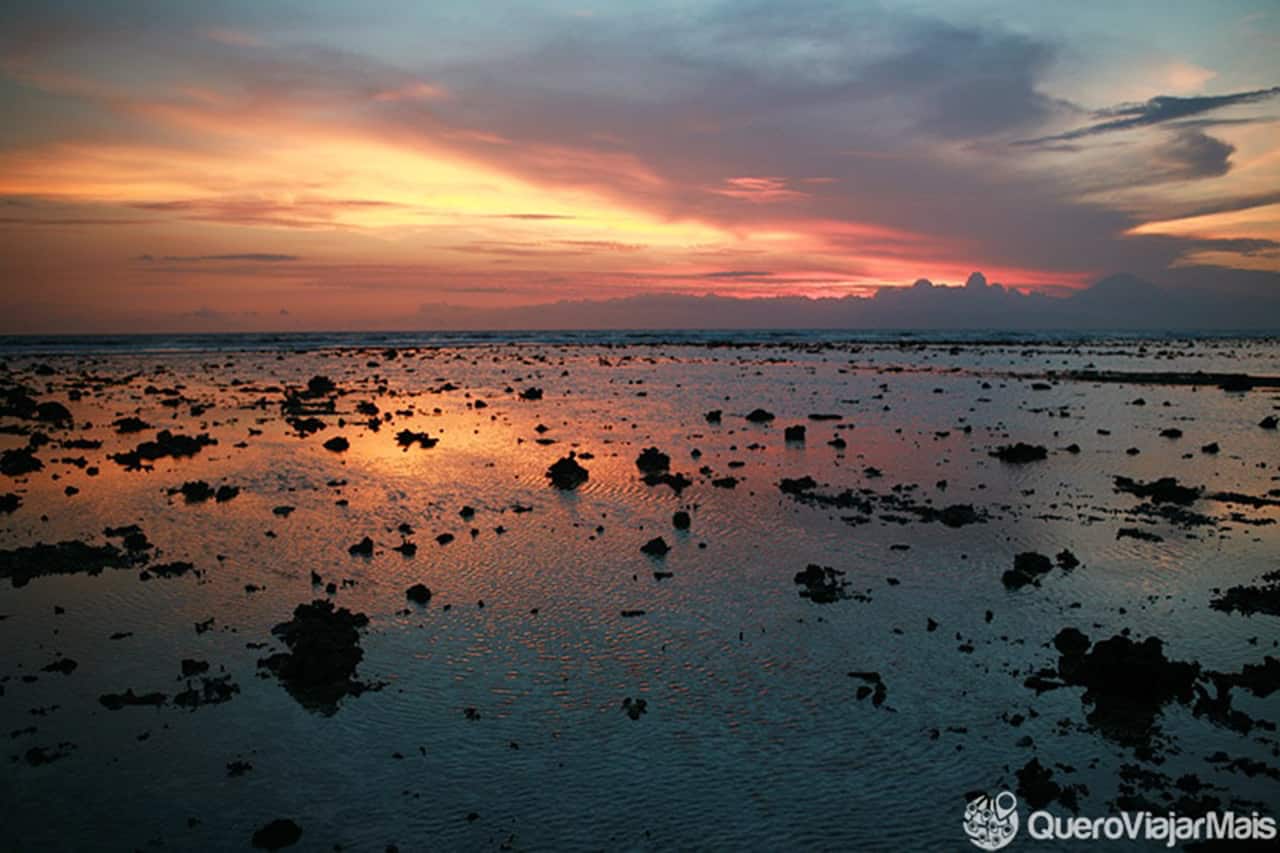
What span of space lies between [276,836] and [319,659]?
4.23m

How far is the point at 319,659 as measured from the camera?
12.9 meters

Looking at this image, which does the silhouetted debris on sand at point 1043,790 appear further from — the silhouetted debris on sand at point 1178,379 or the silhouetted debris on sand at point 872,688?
the silhouetted debris on sand at point 1178,379

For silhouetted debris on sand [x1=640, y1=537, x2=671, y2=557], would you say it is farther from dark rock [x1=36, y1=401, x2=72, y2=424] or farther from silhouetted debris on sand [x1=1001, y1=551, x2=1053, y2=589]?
dark rock [x1=36, y1=401, x2=72, y2=424]

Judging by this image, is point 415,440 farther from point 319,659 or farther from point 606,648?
point 606,648

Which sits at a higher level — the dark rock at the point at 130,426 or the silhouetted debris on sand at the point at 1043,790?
the dark rock at the point at 130,426

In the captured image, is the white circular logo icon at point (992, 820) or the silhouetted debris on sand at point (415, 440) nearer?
the white circular logo icon at point (992, 820)

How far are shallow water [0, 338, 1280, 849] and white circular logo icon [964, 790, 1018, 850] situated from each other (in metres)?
0.24

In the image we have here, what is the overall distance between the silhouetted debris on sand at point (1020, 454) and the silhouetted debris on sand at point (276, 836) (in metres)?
29.3

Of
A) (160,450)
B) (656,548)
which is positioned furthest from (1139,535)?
(160,450)

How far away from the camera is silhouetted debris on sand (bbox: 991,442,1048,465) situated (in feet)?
101

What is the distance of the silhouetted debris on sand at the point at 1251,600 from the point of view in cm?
1559

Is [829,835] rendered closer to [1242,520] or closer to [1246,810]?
Answer: [1246,810]

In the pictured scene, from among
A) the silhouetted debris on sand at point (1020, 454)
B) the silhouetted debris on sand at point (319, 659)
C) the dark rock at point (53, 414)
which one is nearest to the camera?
the silhouetted debris on sand at point (319, 659)

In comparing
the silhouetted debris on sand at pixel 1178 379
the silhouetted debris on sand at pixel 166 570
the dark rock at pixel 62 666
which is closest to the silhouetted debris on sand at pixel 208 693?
the dark rock at pixel 62 666
